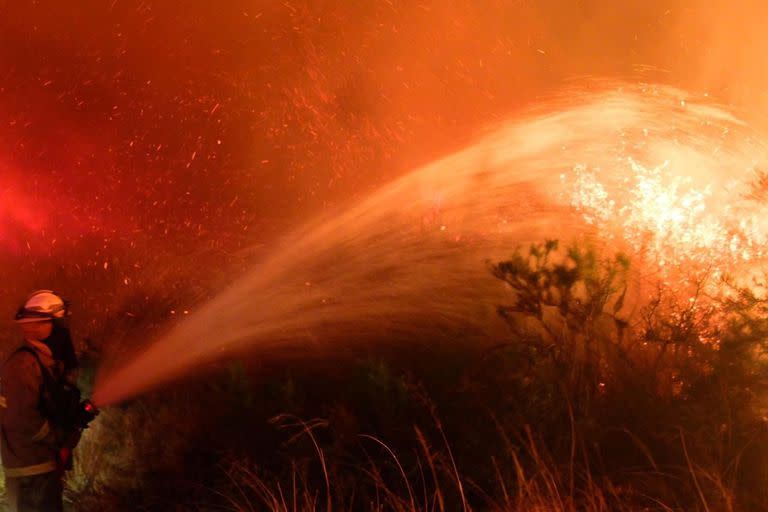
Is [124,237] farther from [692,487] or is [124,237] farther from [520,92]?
[692,487]

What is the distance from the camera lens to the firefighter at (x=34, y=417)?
18.1 ft

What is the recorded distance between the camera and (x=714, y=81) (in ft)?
28.3

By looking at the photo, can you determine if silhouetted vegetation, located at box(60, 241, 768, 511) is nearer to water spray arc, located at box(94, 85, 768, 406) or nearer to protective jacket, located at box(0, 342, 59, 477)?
water spray arc, located at box(94, 85, 768, 406)

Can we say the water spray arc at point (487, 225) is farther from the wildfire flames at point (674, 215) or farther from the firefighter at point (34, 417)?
the firefighter at point (34, 417)

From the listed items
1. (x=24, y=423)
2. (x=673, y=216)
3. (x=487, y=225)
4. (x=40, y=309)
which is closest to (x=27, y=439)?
(x=24, y=423)

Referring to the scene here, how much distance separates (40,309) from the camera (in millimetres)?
5668

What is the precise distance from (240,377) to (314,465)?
0.92m

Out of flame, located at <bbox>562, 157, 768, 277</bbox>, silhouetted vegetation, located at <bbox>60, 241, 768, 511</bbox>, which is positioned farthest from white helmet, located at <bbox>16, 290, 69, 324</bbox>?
flame, located at <bbox>562, 157, 768, 277</bbox>

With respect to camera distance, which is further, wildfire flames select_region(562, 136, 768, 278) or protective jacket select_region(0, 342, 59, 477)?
wildfire flames select_region(562, 136, 768, 278)

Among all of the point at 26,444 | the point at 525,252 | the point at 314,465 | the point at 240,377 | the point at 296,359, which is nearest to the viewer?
the point at 26,444

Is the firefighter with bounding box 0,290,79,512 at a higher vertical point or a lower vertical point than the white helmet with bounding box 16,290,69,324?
lower

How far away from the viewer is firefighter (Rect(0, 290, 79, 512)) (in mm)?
5508

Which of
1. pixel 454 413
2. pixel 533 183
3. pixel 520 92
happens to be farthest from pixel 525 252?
pixel 454 413

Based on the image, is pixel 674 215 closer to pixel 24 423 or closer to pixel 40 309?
pixel 40 309
